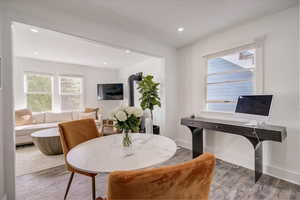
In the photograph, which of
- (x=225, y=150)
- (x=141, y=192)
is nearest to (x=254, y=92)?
(x=225, y=150)

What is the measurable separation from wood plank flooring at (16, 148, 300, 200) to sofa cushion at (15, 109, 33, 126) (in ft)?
7.85

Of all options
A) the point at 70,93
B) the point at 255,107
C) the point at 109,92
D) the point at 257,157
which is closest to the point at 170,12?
the point at 255,107

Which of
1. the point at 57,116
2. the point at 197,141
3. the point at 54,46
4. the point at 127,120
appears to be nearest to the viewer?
the point at 127,120

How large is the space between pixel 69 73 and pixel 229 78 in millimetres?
5311

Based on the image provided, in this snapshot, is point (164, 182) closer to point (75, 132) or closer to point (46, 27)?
point (75, 132)

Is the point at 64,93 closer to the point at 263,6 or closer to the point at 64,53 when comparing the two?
the point at 64,53

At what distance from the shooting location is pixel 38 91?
4.83 m

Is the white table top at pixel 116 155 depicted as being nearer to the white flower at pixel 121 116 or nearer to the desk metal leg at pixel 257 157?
the white flower at pixel 121 116

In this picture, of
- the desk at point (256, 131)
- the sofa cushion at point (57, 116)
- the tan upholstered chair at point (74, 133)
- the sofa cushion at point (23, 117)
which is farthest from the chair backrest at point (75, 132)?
the sofa cushion at point (57, 116)

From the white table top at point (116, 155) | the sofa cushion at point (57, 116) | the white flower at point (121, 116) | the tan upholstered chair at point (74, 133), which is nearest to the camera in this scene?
the white table top at point (116, 155)

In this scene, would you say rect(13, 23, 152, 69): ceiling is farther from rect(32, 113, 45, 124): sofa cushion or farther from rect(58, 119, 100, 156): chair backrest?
rect(32, 113, 45, 124): sofa cushion

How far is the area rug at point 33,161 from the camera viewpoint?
2.58 m

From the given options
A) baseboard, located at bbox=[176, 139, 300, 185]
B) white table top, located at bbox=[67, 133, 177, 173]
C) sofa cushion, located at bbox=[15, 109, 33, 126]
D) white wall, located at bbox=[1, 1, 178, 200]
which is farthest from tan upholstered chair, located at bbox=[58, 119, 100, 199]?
sofa cushion, located at bbox=[15, 109, 33, 126]

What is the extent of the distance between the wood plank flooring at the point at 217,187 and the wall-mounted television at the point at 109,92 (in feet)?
12.0
